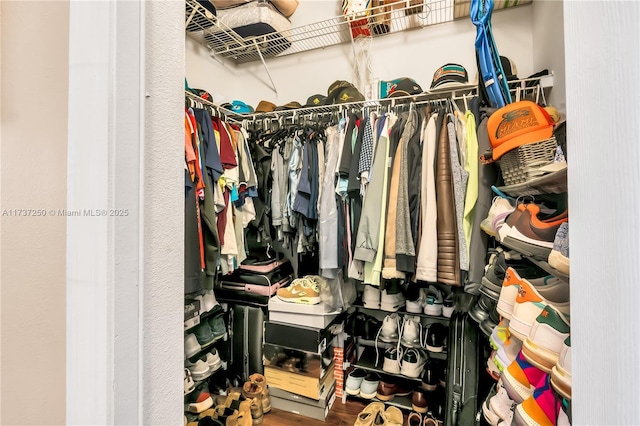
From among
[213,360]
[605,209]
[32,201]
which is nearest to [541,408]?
[605,209]

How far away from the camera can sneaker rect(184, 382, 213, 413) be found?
140 centimetres

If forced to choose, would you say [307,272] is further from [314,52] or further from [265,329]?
[314,52]

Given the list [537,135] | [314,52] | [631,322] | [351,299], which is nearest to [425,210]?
[537,135]

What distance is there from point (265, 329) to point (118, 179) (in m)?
1.43

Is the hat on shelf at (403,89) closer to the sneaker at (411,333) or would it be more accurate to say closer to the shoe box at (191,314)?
the sneaker at (411,333)

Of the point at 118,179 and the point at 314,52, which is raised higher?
the point at 314,52

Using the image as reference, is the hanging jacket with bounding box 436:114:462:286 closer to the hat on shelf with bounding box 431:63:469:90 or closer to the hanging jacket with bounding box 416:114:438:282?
the hanging jacket with bounding box 416:114:438:282

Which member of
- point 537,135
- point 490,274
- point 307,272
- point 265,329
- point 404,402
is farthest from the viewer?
point 307,272

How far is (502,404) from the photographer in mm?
719

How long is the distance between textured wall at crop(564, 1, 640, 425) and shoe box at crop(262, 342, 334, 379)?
134 cm

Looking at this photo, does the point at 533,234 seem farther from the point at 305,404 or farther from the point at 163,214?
the point at 305,404

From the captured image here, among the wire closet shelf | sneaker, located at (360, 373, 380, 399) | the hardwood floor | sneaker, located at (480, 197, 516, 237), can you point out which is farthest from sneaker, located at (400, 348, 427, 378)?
the wire closet shelf

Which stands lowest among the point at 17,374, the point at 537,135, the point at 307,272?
the point at 307,272

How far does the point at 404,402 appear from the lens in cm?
148
